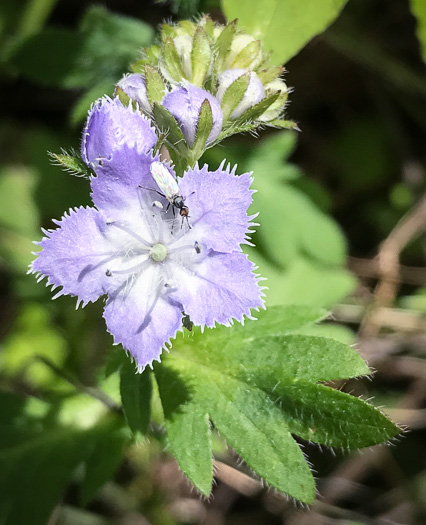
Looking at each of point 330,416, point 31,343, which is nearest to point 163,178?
point 330,416

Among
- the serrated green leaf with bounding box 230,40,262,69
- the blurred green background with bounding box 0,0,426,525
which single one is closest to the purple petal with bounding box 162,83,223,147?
the serrated green leaf with bounding box 230,40,262,69

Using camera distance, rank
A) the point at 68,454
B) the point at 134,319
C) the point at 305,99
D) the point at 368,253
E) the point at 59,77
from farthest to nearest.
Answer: the point at 305,99, the point at 368,253, the point at 59,77, the point at 68,454, the point at 134,319

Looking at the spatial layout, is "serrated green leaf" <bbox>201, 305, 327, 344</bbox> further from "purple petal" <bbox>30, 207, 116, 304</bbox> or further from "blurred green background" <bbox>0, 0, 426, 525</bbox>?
"blurred green background" <bbox>0, 0, 426, 525</bbox>

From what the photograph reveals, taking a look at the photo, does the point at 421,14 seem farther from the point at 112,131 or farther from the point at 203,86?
Result: the point at 112,131

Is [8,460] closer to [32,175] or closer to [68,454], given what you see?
[68,454]

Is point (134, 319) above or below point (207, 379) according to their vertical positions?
above

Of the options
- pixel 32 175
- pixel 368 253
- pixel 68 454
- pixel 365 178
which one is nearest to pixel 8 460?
pixel 68 454

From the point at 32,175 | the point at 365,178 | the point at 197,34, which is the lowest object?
the point at 32,175

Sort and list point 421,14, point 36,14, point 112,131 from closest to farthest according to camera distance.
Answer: point 112,131 < point 421,14 < point 36,14
